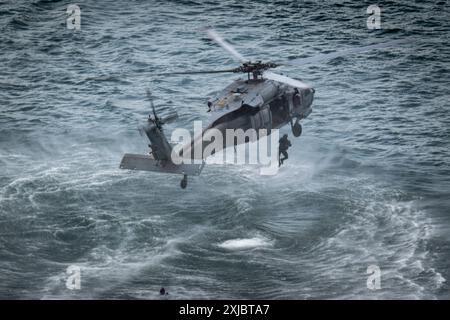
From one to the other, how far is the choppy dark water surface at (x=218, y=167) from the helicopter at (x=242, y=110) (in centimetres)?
569

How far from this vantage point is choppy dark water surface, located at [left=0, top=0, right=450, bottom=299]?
55.1 metres

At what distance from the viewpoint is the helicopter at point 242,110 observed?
44031mm

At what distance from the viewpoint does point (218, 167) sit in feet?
235

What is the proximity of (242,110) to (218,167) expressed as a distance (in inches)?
955

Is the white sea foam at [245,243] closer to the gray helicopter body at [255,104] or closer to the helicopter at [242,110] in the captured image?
the helicopter at [242,110]

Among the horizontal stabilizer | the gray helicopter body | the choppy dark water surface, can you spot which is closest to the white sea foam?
the choppy dark water surface

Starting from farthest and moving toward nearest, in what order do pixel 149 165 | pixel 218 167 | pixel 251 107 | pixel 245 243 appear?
pixel 218 167, pixel 245 243, pixel 251 107, pixel 149 165

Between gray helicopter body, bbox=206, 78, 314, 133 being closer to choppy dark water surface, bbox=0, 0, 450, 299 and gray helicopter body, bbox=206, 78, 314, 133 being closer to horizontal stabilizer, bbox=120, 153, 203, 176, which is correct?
horizontal stabilizer, bbox=120, 153, 203, 176

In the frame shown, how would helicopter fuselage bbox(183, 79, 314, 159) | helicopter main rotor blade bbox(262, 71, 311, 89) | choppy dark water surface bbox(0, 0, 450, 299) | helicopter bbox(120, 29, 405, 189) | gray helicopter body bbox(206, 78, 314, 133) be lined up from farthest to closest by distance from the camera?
choppy dark water surface bbox(0, 0, 450, 299), gray helicopter body bbox(206, 78, 314, 133), helicopter fuselage bbox(183, 79, 314, 159), helicopter main rotor blade bbox(262, 71, 311, 89), helicopter bbox(120, 29, 405, 189)

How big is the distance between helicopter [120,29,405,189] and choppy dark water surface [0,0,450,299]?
569 centimetres

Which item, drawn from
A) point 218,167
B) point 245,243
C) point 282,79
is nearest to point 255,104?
point 282,79

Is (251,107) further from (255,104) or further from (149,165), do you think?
(149,165)
